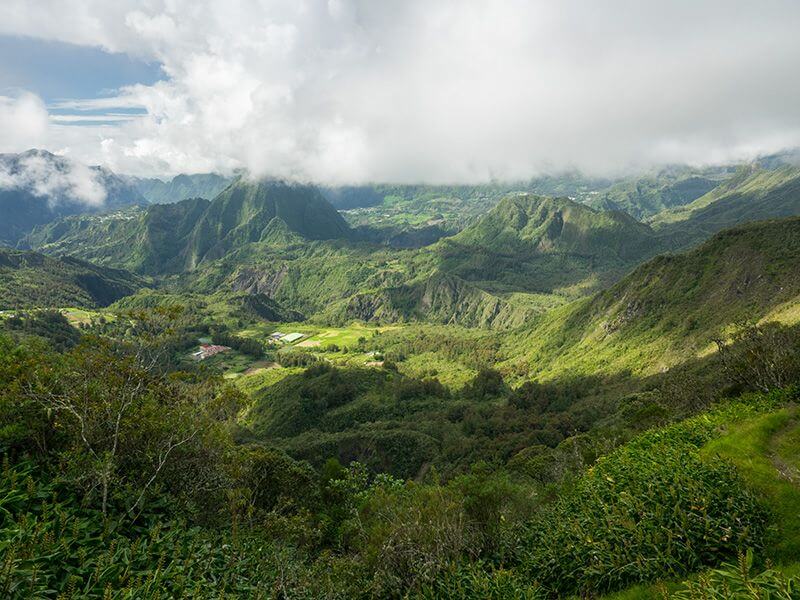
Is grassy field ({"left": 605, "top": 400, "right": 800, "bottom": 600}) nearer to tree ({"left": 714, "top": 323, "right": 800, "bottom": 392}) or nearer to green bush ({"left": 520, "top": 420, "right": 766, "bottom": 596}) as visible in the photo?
green bush ({"left": 520, "top": 420, "right": 766, "bottom": 596})

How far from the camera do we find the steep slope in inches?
5172

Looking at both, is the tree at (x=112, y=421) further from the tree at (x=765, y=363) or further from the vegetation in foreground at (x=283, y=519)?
the tree at (x=765, y=363)

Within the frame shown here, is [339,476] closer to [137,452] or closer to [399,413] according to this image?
[137,452]

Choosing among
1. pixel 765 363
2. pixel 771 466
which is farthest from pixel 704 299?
pixel 771 466

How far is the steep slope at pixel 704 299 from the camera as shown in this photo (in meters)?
131

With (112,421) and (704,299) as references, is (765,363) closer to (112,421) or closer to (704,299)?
(112,421)

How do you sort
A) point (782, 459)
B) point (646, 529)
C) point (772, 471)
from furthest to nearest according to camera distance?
point (782, 459), point (772, 471), point (646, 529)

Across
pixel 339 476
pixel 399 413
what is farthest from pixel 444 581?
pixel 399 413

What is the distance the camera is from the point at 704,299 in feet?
A: 526

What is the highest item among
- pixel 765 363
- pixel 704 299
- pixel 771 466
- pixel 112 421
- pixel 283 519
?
pixel 112 421

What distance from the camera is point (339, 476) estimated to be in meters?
57.9

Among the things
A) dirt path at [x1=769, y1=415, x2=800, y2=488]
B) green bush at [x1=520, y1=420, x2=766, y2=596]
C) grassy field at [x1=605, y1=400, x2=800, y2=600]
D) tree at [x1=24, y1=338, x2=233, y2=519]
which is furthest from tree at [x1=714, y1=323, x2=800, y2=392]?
tree at [x1=24, y1=338, x2=233, y2=519]

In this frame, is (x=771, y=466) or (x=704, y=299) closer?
(x=771, y=466)

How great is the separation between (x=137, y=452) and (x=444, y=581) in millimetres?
15003
